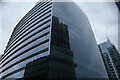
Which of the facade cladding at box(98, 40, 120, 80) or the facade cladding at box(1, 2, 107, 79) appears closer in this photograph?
the facade cladding at box(1, 2, 107, 79)

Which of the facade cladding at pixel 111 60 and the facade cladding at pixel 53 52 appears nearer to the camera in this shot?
the facade cladding at pixel 53 52

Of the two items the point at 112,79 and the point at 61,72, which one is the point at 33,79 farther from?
the point at 112,79

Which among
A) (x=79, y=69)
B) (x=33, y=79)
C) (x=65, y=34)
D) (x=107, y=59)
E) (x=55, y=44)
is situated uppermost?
(x=107, y=59)

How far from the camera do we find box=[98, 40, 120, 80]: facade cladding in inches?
4430

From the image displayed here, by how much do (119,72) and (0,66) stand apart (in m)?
106

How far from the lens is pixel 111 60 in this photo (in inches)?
4929

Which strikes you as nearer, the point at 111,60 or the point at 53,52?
the point at 53,52

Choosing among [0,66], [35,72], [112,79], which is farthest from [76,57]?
[112,79]

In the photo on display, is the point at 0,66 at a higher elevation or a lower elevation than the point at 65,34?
lower

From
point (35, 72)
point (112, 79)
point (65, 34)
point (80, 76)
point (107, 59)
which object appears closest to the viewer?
point (35, 72)

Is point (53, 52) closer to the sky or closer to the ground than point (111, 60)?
closer to the ground

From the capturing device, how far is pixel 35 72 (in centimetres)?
3102

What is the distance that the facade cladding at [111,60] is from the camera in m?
113

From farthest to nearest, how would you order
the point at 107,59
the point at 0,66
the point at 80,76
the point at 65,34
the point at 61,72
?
the point at 107,59 < the point at 0,66 < the point at 65,34 < the point at 80,76 < the point at 61,72
